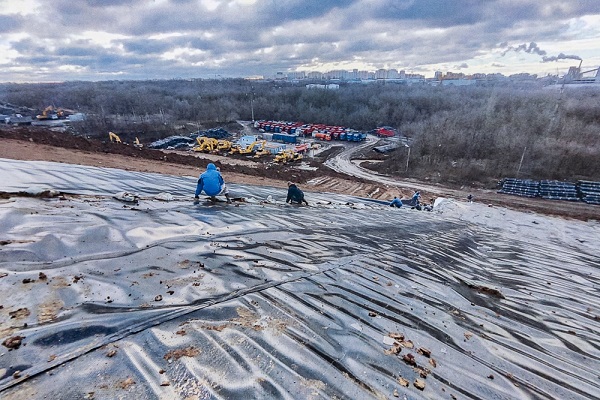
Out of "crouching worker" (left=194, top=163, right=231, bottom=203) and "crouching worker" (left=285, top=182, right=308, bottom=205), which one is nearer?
"crouching worker" (left=194, top=163, right=231, bottom=203)

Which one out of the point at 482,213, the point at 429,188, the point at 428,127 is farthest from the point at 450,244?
the point at 428,127

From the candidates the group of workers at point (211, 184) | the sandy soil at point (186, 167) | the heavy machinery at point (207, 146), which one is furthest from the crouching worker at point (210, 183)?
the heavy machinery at point (207, 146)

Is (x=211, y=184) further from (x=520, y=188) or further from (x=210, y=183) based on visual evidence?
(x=520, y=188)

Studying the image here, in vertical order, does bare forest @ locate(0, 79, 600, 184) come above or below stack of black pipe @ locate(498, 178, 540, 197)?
above

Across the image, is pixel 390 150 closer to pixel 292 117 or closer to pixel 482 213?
pixel 482 213

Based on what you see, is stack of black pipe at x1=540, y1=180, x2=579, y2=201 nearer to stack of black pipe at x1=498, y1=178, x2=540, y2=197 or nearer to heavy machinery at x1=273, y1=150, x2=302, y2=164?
stack of black pipe at x1=498, y1=178, x2=540, y2=197

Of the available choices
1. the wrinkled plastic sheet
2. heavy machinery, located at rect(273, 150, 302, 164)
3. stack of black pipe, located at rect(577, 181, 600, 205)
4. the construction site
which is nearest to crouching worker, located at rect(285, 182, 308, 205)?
the construction site
